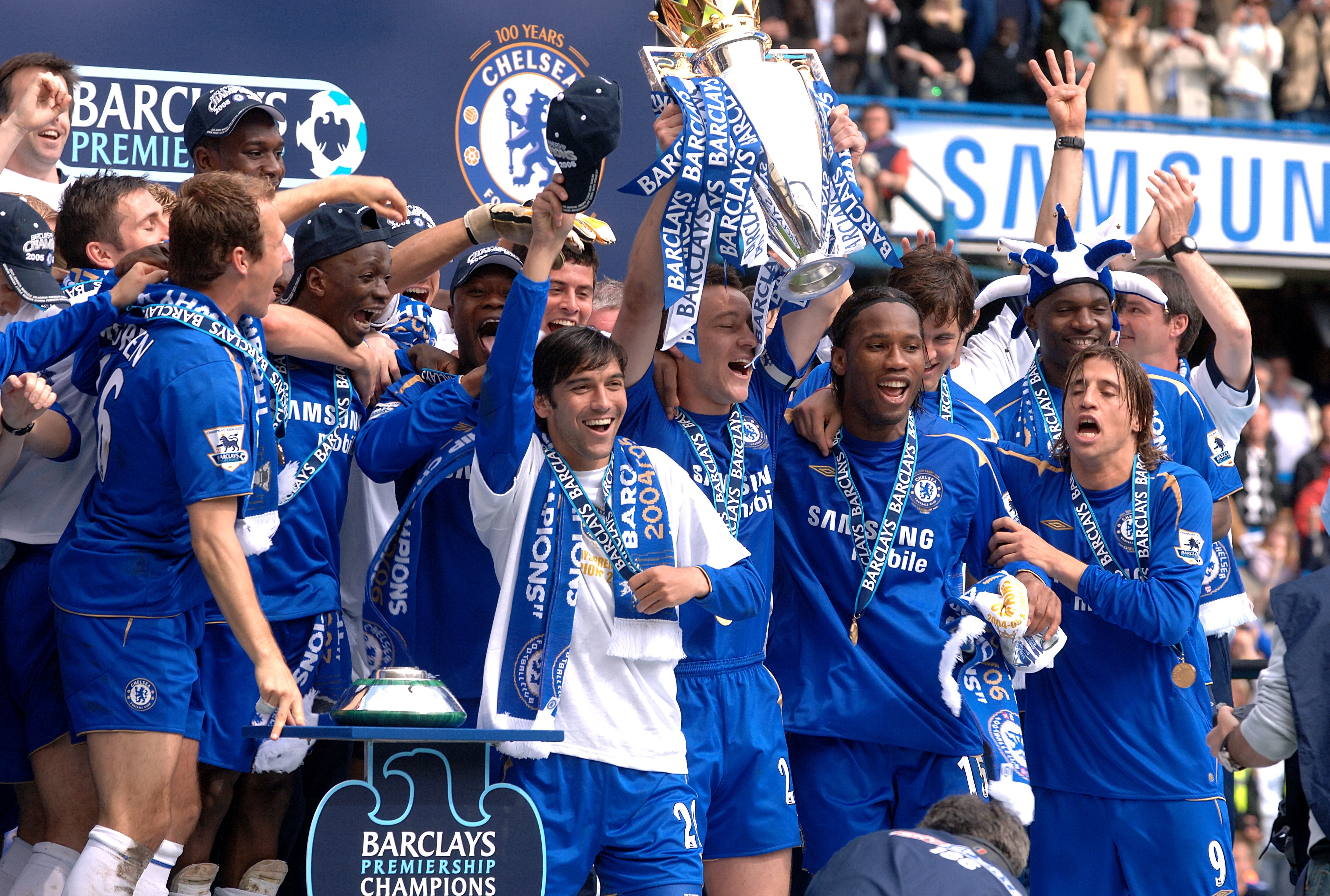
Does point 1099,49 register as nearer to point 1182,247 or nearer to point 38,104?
point 1182,247

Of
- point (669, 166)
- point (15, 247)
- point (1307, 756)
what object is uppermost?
point (669, 166)

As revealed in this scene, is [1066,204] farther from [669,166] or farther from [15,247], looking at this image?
[15,247]

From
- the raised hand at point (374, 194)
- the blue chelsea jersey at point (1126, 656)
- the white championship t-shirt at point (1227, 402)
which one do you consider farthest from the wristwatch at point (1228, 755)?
the raised hand at point (374, 194)

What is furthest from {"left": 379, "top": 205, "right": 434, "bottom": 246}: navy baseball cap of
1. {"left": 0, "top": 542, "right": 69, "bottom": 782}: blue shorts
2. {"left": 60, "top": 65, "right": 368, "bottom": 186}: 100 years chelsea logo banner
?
{"left": 0, "top": 542, "right": 69, "bottom": 782}: blue shorts

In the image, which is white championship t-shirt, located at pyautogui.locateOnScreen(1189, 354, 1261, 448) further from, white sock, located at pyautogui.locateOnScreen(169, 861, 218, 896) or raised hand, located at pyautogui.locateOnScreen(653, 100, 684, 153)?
white sock, located at pyautogui.locateOnScreen(169, 861, 218, 896)

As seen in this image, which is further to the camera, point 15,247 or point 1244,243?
point 1244,243

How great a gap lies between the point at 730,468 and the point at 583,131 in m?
1.07

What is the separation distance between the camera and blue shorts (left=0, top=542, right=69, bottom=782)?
3717mm

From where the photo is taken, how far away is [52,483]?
3.84 m

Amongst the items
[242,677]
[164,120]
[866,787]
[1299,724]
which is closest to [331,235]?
[242,677]

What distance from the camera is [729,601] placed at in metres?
3.68

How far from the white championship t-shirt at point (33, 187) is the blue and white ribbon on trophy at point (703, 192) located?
2.06 m

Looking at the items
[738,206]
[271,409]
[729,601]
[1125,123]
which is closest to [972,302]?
[738,206]

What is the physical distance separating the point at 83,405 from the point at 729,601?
170cm
